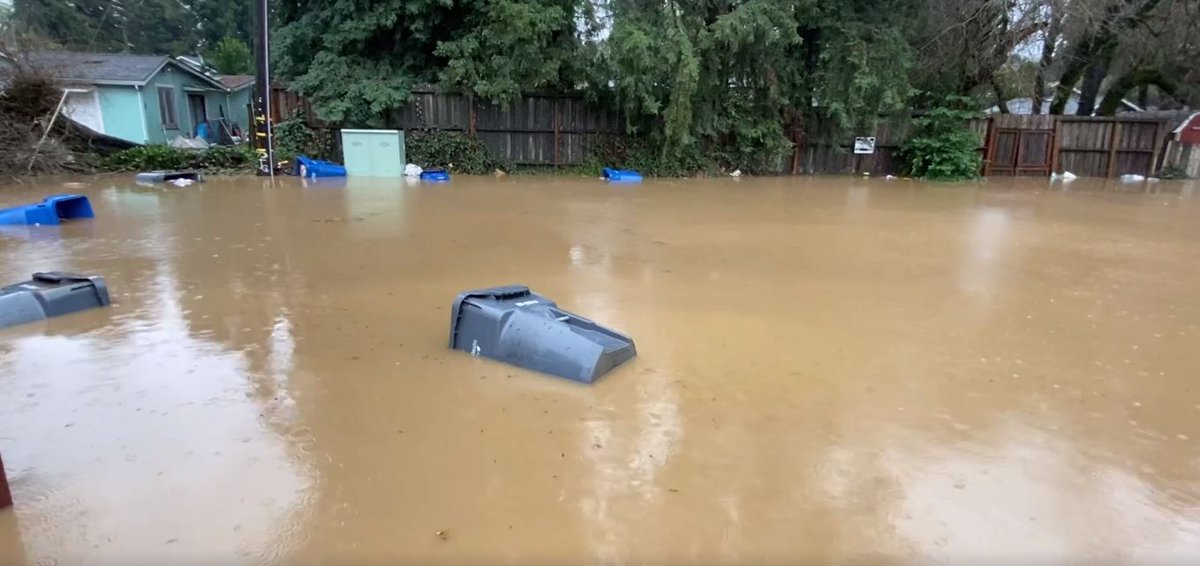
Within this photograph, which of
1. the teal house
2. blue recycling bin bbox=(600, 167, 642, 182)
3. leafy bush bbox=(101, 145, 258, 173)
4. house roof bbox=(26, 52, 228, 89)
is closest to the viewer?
leafy bush bbox=(101, 145, 258, 173)

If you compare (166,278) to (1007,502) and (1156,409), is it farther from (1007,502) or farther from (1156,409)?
(1156,409)

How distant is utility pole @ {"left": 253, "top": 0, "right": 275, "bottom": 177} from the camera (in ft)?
43.2

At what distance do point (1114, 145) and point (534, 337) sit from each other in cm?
1903

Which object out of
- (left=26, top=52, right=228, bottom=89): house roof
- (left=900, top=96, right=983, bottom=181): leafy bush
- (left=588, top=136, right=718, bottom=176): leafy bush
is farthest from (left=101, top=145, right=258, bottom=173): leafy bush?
(left=900, top=96, right=983, bottom=181): leafy bush

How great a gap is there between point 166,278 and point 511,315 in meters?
3.42

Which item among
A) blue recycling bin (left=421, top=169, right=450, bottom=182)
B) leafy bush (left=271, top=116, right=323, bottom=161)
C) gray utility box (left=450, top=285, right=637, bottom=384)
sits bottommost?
gray utility box (left=450, top=285, right=637, bottom=384)

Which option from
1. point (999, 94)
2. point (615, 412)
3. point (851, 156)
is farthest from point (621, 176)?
point (615, 412)

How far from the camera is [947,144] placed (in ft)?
Answer: 51.4

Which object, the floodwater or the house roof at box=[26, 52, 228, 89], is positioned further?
the house roof at box=[26, 52, 228, 89]

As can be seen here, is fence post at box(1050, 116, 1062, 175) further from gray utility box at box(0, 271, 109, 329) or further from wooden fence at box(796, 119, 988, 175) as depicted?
gray utility box at box(0, 271, 109, 329)

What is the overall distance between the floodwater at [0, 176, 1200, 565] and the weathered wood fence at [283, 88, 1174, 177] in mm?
8536

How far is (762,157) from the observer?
1602cm

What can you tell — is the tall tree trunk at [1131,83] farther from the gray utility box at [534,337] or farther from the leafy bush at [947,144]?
the gray utility box at [534,337]

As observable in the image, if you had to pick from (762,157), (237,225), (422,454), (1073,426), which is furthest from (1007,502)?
(762,157)
